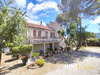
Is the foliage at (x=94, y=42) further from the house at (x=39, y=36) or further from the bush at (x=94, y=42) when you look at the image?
the house at (x=39, y=36)

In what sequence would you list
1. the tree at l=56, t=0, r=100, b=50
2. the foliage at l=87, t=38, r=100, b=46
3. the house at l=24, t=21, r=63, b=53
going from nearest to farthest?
1. the house at l=24, t=21, r=63, b=53
2. the tree at l=56, t=0, r=100, b=50
3. the foliage at l=87, t=38, r=100, b=46

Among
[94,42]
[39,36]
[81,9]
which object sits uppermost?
[81,9]

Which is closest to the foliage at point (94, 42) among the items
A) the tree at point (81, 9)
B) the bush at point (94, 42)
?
the bush at point (94, 42)

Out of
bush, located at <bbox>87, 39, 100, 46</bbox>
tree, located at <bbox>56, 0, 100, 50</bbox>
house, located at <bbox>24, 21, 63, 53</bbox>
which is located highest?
tree, located at <bbox>56, 0, 100, 50</bbox>

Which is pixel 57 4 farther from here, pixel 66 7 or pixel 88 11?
pixel 88 11

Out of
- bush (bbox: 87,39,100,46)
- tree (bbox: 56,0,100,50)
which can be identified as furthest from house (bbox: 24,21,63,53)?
bush (bbox: 87,39,100,46)

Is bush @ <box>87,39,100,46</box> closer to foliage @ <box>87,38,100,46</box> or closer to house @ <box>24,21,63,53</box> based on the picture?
foliage @ <box>87,38,100,46</box>

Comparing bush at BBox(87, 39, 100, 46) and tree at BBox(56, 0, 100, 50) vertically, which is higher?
tree at BBox(56, 0, 100, 50)

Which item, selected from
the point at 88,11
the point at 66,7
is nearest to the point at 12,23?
the point at 66,7

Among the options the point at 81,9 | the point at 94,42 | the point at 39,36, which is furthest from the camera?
the point at 94,42

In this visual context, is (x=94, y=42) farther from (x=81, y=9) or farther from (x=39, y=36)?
(x=39, y=36)

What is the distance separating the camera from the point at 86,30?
52.7 feet

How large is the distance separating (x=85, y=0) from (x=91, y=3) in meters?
1.71

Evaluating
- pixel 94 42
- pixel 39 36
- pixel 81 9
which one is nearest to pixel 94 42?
pixel 94 42
